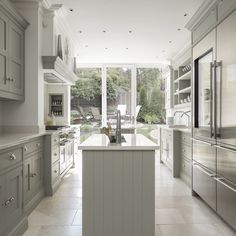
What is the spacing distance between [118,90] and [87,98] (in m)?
1.02

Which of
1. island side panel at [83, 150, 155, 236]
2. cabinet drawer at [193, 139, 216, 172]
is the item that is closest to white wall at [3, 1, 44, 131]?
island side panel at [83, 150, 155, 236]

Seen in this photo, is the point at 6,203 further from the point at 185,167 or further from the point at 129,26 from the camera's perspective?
the point at 129,26

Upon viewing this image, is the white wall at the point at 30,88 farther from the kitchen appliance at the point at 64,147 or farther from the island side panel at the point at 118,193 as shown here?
the island side panel at the point at 118,193

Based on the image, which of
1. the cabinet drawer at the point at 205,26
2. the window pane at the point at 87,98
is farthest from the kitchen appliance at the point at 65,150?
the window pane at the point at 87,98

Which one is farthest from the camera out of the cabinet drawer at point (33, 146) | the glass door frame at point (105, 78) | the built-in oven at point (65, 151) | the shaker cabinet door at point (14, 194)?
the glass door frame at point (105, 78)

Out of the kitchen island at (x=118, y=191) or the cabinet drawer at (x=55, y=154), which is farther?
the cabinet drawer at (x=55, y=154)

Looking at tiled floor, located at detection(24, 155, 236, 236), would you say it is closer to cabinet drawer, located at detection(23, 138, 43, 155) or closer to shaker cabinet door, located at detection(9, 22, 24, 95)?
cabinet drawer, located at detection(23, 138, 43, 155)

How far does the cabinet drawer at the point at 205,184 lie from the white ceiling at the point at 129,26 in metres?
2.38

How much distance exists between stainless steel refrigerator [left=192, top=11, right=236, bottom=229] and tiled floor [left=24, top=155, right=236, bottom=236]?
16 centimetres

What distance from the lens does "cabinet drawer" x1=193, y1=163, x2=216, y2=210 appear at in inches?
120

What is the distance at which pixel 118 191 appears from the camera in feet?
7.30

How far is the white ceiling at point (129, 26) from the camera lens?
3855 millimetres

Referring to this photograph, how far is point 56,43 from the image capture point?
4.28 meters

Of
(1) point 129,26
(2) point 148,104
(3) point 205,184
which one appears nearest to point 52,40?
(1) point 129,26
